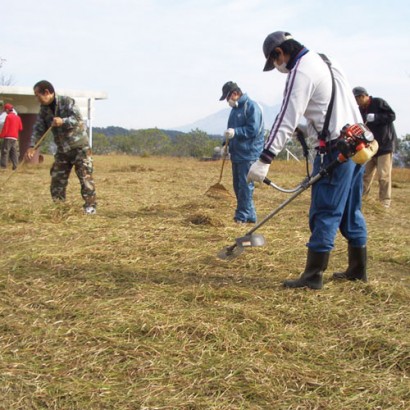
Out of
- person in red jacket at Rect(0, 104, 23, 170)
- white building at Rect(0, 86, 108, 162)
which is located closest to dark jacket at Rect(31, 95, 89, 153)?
person in red jacket at Rect(0, 104, 23, 170)

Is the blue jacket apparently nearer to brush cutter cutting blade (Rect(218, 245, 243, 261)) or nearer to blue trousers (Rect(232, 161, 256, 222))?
blue trousers (Rect(232, 161, 256, 222))

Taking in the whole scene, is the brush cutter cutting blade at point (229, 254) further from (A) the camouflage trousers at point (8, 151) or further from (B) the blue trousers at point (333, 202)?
(A) the camouflage trousers at point (8, 151)

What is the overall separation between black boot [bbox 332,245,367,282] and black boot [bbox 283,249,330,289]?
307mm

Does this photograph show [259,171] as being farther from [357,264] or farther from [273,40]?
Answer: [357,264]

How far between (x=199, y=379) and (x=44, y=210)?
4.69 meters

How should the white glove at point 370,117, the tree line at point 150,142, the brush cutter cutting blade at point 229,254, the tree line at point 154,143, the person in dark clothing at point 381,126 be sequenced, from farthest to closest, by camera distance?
the tree line at point 150,142 → the tree line at point 154,143 → the person in dark clothing at point 381,126 → the white glove at point 370,117 → the brush cutter cutting blade at point 229,254

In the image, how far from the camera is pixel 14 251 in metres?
5.11

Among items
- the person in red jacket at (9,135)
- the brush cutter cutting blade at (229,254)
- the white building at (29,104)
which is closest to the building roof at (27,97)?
the white building at (29,104)

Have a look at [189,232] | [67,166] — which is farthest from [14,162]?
[189,232]

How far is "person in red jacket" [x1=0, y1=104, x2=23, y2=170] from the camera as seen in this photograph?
14.8 metres

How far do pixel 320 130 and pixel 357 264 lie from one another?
1.10 metres

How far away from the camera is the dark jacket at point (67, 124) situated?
683 centimetres

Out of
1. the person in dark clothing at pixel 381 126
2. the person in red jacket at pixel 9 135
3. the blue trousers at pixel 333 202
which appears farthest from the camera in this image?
the person in red jacket at pixel 9 135

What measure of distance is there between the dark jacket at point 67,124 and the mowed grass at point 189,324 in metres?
1.18
